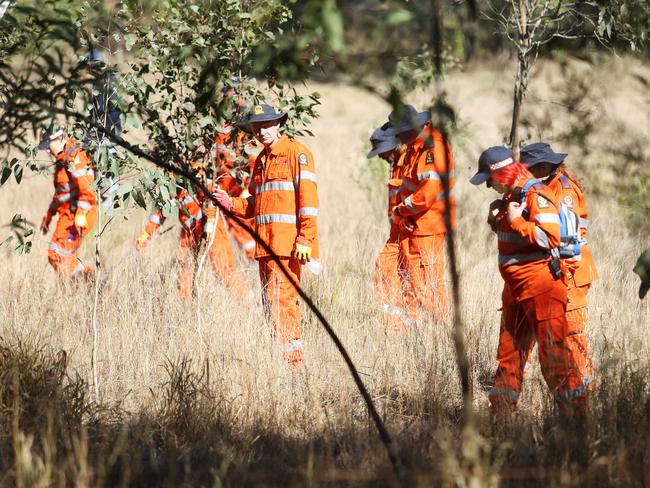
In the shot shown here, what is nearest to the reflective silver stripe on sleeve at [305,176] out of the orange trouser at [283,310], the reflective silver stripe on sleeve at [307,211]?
the reflective silver stripe on sleeve at [307,211]

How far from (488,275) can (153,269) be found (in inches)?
125

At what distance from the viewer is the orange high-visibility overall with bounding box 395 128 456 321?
7215mm

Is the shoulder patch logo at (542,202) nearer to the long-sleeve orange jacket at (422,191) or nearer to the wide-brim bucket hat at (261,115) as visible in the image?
the long-sleeve orange jacket at (422,191)

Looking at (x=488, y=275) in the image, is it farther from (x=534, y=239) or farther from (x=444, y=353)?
(x=534, y=239)

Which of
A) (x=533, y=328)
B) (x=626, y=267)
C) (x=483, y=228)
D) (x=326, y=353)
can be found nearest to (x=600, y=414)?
(x=533, y=328)

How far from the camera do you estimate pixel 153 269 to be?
861 cm

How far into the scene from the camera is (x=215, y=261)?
332 inches

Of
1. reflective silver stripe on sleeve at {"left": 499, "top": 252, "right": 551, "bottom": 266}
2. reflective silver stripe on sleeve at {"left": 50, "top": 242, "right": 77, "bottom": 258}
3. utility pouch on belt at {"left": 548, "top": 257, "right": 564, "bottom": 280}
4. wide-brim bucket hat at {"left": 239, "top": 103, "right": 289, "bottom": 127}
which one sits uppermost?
wide-brim bucket hat at {"left": 239, "top": 103, "right": 289, "bottom": 127}

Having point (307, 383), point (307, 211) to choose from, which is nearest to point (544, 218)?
point (307, 383)

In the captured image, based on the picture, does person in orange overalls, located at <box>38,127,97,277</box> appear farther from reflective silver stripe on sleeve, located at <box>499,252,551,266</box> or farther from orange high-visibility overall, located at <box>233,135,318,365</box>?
reflective silver stripe on sleeve, located at <box>499,252,551,266</box>

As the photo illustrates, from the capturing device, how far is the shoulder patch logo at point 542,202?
5109mm

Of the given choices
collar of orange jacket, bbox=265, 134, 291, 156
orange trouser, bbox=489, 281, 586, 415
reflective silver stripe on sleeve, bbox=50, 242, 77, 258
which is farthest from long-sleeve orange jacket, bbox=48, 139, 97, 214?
orange trouser, bbox=489, 281, 586, 415

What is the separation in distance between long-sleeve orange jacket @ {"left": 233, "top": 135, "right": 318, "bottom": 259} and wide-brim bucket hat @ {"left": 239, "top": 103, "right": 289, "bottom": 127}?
0.26 metres

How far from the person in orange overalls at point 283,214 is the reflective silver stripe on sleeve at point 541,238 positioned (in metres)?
1.99
